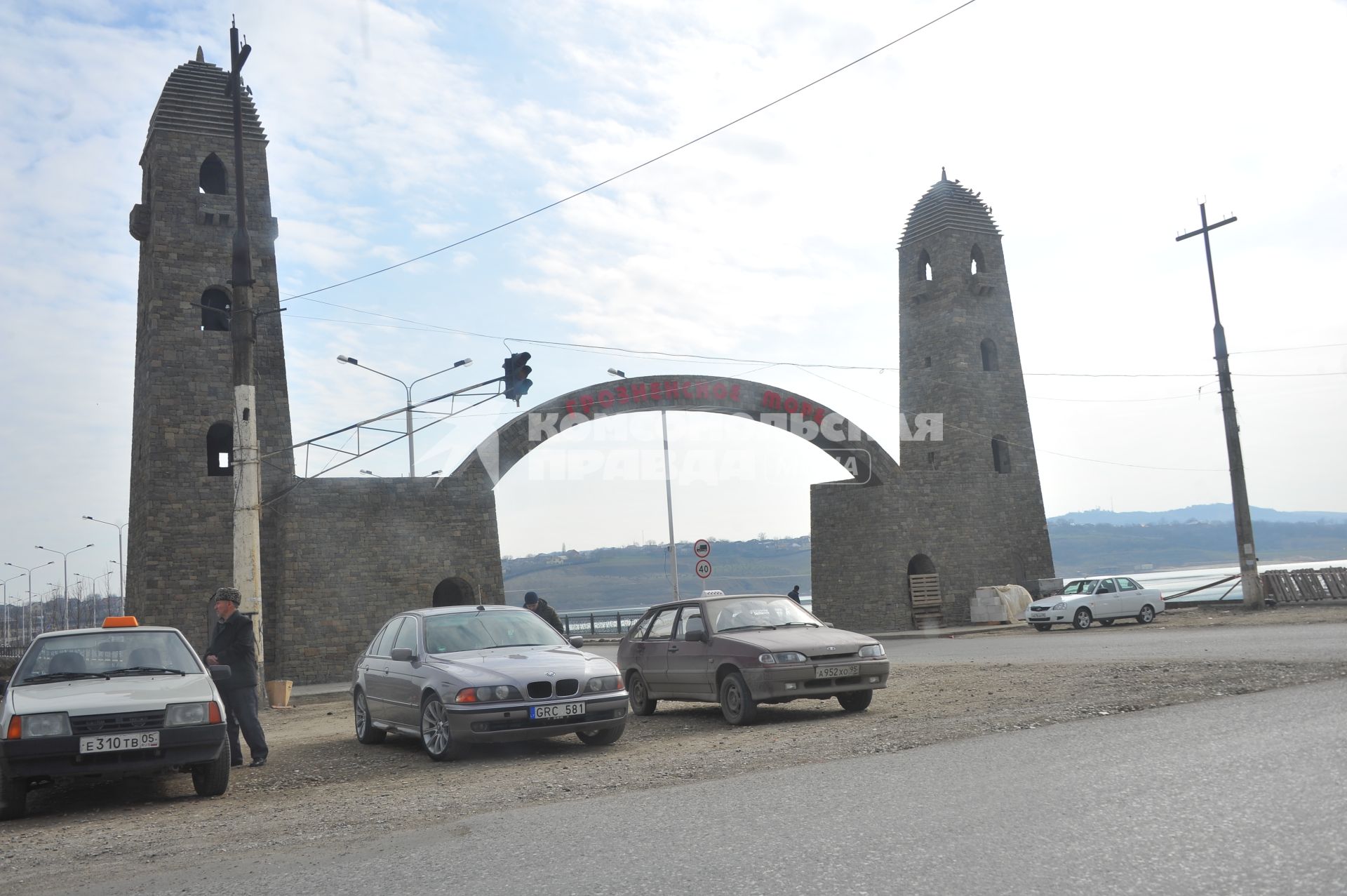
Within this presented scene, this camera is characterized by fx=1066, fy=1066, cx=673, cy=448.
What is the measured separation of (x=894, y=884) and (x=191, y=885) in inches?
135

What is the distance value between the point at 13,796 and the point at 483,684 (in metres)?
3.65

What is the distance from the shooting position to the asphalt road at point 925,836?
4.43 meters

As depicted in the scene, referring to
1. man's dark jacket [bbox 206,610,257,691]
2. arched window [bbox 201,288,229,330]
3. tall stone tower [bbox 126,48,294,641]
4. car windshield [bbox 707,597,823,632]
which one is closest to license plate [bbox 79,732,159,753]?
man's dark jacket [bbox 206,610,257,691]

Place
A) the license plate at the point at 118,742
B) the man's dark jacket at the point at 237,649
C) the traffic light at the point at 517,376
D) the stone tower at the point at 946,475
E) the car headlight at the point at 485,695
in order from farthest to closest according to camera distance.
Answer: the stone tower at the point at 946,475 → the traffic light at the point at 517,376 → the man's dark jacket at the point at 237,649 → the car headlight at the point at 485,695 → the license plate at the point at 118,742

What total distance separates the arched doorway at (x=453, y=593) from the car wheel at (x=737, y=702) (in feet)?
58.1

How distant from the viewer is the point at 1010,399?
39031 millimetres

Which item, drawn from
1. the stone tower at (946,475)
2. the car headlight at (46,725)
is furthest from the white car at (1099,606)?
the car headlight at (46,725)

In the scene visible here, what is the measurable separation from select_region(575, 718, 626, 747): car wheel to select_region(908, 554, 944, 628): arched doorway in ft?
→ 85.9

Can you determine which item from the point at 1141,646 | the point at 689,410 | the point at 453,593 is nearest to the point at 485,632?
the point at 1141,646

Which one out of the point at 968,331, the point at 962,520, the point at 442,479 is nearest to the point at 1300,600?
the point at 962,520

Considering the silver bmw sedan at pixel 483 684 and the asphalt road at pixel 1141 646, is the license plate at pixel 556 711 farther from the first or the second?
the asphalt road at pixel 1141 646

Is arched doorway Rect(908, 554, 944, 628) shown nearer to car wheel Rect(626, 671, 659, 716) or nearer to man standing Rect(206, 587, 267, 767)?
car wheel Rect(626, 671, 659, 716)

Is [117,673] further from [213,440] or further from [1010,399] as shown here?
[1010,399]

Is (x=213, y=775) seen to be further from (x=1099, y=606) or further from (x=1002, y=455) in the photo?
(x=1002, y=455)
